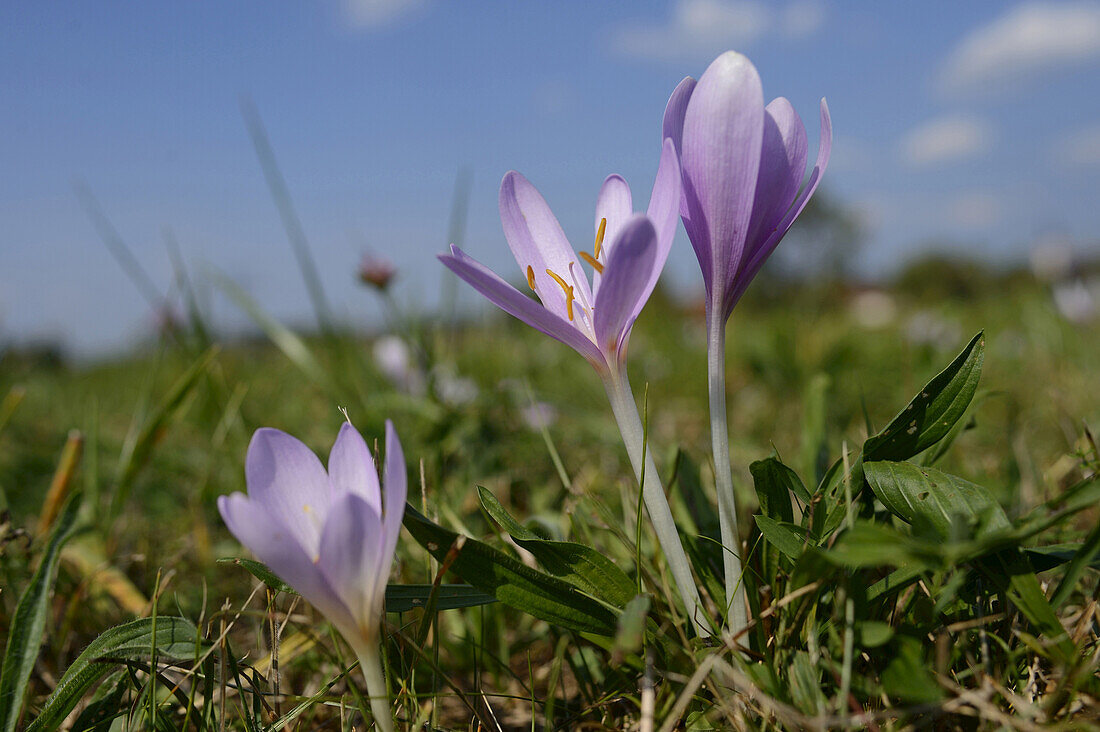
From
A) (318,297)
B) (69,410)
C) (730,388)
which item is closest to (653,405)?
(730,388)

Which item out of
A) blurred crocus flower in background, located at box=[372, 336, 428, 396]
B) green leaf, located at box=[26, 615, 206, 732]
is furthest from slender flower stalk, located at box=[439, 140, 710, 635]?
blurred crocus flower in background, located at box=[372, 336, 428, 396]

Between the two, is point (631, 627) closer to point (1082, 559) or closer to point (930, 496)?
point (930, 496)

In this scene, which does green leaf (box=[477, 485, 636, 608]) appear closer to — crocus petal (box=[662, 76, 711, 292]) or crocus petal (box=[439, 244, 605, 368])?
crocus petal (box=[439, 244, 605, 368])

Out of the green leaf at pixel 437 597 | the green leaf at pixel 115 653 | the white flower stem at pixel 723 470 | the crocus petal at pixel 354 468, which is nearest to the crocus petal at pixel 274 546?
the crocus petal at pixel 354 468

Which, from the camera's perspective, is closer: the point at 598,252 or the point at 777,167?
the point at 777,167


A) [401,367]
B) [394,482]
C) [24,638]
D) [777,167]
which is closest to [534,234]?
[777,167]

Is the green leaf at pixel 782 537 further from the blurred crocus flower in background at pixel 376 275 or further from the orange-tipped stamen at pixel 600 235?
the blurred crocus flower in background at pixel 376 275

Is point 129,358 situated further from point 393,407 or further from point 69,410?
point 393,407
